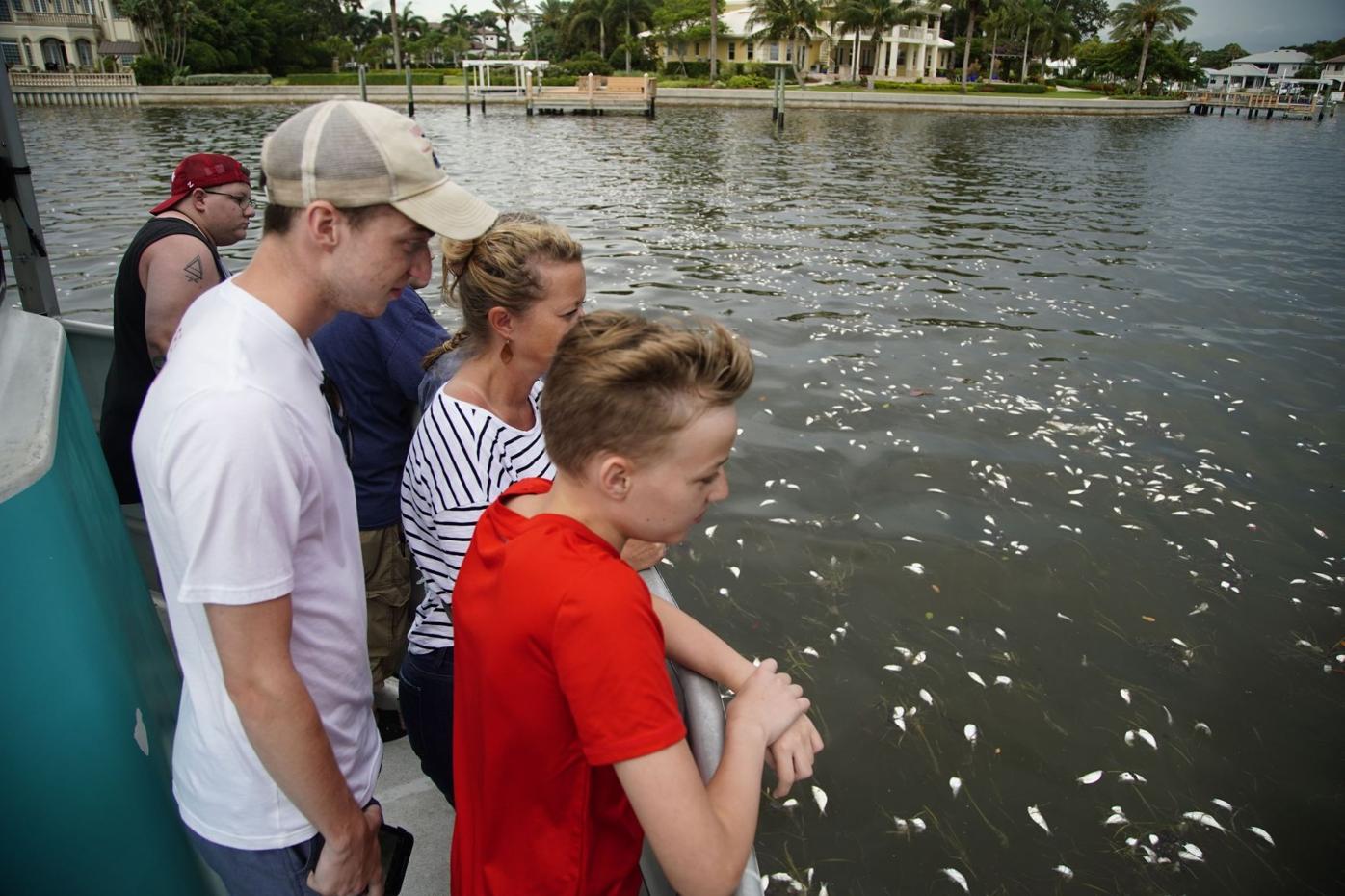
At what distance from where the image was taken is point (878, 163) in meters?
31.0

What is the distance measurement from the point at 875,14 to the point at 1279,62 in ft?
299

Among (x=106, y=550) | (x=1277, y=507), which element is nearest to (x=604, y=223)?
(x=1277, y=507)

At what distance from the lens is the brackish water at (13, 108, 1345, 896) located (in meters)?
4.55

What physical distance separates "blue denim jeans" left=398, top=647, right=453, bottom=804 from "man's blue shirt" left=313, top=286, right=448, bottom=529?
87cm

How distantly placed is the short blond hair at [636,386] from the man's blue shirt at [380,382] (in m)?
1.50

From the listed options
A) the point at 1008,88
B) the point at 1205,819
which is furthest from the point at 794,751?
the point at 1008,88

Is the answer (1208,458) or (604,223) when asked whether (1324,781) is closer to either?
(1208,458)

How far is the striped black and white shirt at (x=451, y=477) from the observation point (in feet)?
7.38

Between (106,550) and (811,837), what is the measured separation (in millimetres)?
3689

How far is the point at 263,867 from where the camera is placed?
5.70 ft

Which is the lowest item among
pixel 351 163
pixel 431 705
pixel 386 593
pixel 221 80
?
pixel 386 593

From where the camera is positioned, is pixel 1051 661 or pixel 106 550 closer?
pixel 106 550

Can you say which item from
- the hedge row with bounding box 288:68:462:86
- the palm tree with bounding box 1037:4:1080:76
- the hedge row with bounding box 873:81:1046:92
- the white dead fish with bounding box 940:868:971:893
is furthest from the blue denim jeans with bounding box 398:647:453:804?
the palm tree with bounding box 1037:4:1080:76

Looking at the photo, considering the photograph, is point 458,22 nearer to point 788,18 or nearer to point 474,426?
point 788,18
